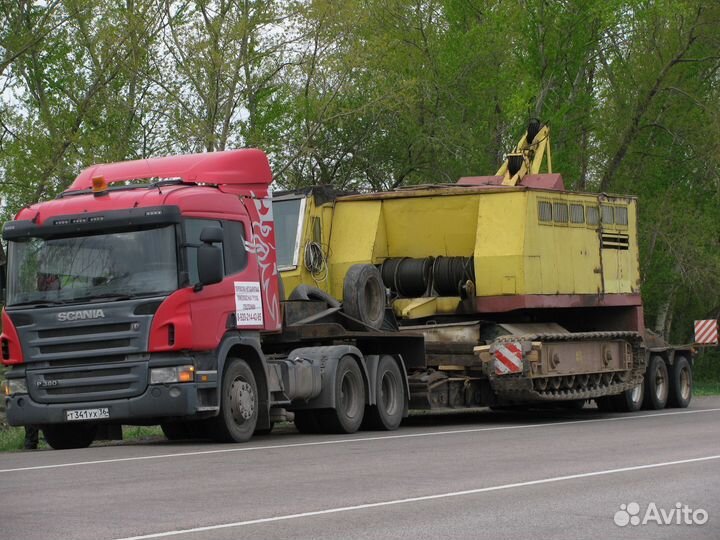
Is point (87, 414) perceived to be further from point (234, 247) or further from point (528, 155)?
point (528, 155)

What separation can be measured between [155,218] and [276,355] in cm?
350

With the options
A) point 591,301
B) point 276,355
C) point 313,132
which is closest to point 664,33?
point 313,132

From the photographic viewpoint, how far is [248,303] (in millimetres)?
18094

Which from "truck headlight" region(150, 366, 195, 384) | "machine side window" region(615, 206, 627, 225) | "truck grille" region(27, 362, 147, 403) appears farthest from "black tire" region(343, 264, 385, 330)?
"machine side window" region(615, 206, 627, 225)

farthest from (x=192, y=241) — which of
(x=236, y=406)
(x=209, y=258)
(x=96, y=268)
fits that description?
(x=236, y=406)

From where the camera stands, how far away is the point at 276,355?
64.5ft

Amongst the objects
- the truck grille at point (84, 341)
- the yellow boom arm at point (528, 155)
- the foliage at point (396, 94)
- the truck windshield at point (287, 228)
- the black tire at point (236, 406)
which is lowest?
the black tire at point (236, 406)

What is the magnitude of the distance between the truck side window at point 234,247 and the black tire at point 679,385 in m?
13.5

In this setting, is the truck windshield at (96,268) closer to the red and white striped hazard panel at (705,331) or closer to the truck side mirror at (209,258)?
the truck side mirror at (209,258)

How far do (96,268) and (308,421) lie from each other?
4412 millimetres

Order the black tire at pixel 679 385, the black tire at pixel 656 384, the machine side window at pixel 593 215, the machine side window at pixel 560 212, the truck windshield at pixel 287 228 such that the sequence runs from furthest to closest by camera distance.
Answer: the black tire at pixel 679 385 → the black tire at pixel 656 384 → the machine side window at pixel 593 215 → the machine side window at pixel 560 212 → the truck windshield at pixel 287 228

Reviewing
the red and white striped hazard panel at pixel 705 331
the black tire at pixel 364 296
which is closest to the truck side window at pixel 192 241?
the black tire at pixel 364 296

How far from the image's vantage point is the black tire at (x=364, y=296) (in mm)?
20766

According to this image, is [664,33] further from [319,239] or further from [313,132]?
[319,239]
